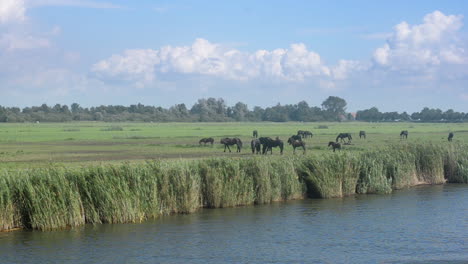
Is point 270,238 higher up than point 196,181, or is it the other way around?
point 196,181

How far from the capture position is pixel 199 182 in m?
24.3

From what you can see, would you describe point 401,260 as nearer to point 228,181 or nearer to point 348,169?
point 228,181

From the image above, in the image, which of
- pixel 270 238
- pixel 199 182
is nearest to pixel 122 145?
pixel 199 182

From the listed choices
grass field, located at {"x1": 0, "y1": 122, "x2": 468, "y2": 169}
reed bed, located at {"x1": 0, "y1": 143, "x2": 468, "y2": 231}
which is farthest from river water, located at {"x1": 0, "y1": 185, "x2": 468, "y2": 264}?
grass field, located at {"x1": 0, "y1": 122, "x2": 468, "y2": 169}

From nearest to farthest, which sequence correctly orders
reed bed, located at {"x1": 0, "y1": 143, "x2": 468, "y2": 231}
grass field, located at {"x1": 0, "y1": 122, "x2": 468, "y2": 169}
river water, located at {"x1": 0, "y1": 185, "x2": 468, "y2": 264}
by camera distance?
river water, located at {"x1": 0, "y1": 185, "x2": 468, "y2": 264} < reed bed, located at {"x1": 0, "y1": 143, "x2": 468, "y2": 231} < grass field, located at {"x1": 0, "y1": 122, "x2": 468, "y2": 169}

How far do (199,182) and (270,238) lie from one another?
543 cm

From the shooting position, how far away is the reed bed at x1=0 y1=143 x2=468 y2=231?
67.8ft

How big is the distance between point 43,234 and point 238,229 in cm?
632

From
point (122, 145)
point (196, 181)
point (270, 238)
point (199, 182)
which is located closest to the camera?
point (270, 238)

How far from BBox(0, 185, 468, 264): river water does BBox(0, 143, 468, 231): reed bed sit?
626 millimetres

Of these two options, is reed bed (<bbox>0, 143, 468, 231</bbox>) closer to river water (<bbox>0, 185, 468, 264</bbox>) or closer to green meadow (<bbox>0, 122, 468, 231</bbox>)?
green meadow (<bbox>0, 122, 468, 231</bbox>)

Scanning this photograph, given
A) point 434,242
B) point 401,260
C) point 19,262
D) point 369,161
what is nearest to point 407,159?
point 369,161

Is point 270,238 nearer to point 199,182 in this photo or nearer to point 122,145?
point 199,182

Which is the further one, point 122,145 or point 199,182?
point 122,145
